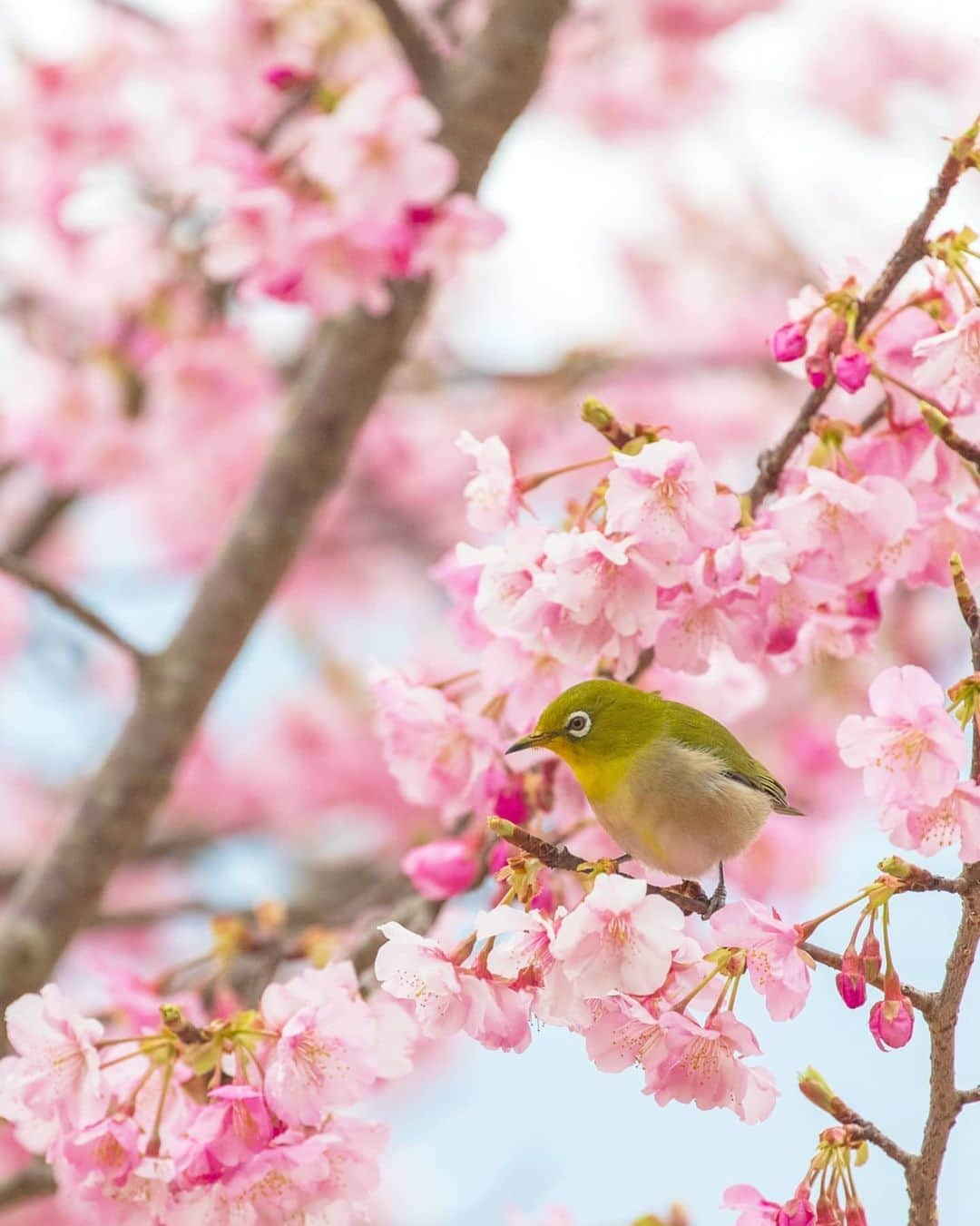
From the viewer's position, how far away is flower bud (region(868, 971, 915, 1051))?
1.20 meters

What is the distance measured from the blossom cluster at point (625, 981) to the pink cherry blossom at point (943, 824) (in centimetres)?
15

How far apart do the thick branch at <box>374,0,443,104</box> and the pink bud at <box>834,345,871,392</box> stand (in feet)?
3.97

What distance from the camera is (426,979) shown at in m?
1.27

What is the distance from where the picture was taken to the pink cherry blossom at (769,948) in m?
1.19

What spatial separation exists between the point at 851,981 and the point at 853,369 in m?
0.55

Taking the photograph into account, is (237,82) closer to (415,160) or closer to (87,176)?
(87,176)

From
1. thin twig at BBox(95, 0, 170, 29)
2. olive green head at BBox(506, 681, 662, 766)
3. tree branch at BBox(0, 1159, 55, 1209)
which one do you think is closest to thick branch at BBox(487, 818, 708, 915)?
olive green head at BBox(506, 681, 662, 766)

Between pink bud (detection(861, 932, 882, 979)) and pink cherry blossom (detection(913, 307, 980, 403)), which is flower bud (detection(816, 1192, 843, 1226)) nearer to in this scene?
pink bud (detection(861, 932, 882, 979))

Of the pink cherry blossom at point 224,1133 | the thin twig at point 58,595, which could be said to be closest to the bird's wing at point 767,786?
the pink cherry blossom at point 224,1133

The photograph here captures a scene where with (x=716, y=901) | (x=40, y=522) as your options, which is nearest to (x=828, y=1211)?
(x=716, y=901)

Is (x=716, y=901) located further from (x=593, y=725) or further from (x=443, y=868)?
(x=443, y=868)

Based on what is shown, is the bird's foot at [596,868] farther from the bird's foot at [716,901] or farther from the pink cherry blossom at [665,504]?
the pink cherry blossom at [665,504]

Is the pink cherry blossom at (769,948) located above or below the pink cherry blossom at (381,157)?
below

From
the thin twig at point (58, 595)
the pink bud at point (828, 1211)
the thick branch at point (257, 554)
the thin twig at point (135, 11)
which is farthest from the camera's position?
the thin twig at point (135, 11)
